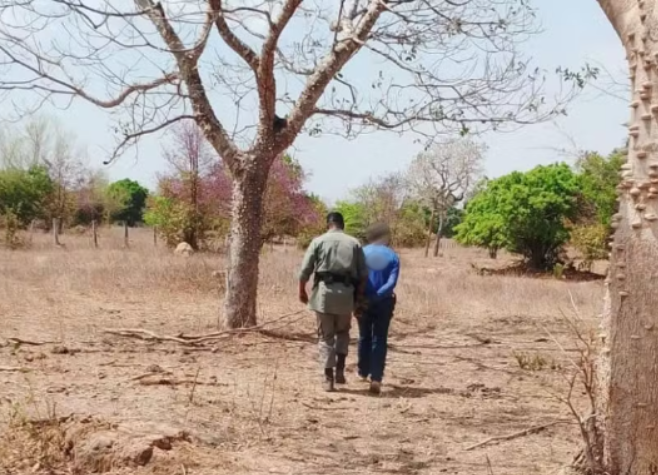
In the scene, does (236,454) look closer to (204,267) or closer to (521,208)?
(204,267)

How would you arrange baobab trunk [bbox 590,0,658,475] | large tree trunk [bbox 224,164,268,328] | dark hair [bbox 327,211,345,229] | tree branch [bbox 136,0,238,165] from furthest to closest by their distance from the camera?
1. large tree trunk [bbox 224,164,268,328]
2. tree branch [bbox 136,0,238,165]
3. dark hair [bbox 327,211,345,229]
4. baobab trunk [bbox 590,0,658,475]

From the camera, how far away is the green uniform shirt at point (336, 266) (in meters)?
6.78

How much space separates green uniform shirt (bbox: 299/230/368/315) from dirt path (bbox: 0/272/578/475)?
78cm

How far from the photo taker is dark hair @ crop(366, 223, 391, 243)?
7176 millimetres

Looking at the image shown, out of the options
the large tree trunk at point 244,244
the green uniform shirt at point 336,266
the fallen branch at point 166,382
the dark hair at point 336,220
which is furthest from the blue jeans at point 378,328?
the large tree trunk at point 244,244

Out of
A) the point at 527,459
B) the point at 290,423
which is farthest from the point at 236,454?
the point at 527,459

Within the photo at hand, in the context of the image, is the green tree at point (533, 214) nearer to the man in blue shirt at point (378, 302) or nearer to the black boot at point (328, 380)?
the man in blue shirt at point (378, 302)

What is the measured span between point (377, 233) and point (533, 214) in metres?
18.2

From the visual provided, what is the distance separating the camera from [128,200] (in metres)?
60.2

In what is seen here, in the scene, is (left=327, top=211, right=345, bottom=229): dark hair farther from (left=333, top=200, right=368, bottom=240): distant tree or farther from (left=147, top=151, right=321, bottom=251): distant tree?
(left=333, top=200, right=368, bottom=240): distant tree

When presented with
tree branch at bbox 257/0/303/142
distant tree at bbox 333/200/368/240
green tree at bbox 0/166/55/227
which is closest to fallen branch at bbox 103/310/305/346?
tree branch at bbox 257/0/303/142

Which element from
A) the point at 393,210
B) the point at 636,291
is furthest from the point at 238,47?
the point at 393,210

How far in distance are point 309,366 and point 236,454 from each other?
352 centimetres

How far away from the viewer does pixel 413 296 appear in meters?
15.0
